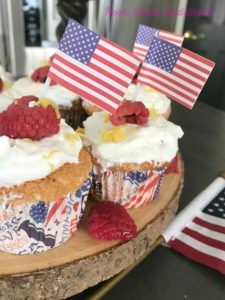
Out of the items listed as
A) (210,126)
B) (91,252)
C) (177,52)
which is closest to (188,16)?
(210,126)

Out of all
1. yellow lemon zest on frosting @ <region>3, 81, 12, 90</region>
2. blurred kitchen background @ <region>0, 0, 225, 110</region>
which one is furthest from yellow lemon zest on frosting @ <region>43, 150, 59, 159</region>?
blurred kitchen background @ <region>0, 0, 225, 110</region>

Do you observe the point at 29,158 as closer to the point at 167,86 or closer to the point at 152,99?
the point at 167,86

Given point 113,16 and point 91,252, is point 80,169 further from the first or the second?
point 113,16

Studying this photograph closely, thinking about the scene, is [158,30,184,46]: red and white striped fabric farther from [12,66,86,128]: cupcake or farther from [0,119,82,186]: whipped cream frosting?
[0,119,82,186]: whipped cream frosting

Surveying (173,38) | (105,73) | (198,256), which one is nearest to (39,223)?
(105,73)

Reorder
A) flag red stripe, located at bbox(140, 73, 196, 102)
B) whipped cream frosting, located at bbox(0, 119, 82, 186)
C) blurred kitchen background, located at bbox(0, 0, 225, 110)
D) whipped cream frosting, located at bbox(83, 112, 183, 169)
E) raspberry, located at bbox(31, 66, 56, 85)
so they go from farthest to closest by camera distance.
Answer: blurred kitchen background, located at bbox(0, 0, 225, 110) → raspberry, located at bbox(31, 66, 56, 85) → flag red stripe, located at bbox(140, 73, 196, 102) → whipped cream frosting, located at bbox(83, 112, 183, 169) → whipped cream frosting, located at bbox(0, 119, 82, 186)

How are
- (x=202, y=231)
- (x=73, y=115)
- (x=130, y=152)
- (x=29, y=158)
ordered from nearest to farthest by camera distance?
1. (x=29, y=158)
2. (x=130, y=152)
3. (x=202, y=231)
4. (x=73, y=115)

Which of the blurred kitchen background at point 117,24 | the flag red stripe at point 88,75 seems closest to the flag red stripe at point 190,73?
the flag red stripe at point 88,75

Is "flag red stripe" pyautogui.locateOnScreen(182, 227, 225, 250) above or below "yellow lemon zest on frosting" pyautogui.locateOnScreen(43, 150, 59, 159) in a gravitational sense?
below

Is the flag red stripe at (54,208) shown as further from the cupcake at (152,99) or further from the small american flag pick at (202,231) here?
the cupcake at (152,99)
